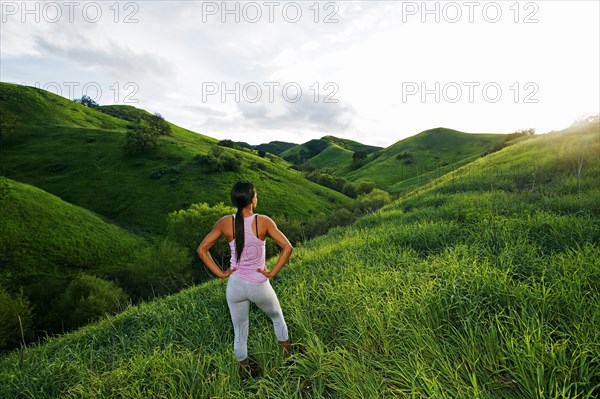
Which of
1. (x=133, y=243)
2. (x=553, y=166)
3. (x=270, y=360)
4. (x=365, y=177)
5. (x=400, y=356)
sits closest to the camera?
(x=400, y=356)

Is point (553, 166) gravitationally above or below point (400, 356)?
above

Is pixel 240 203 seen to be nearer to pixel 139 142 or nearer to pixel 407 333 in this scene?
pixel 407 333

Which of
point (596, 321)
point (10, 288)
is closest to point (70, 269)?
point (10, 288)

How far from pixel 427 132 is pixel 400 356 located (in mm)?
161844

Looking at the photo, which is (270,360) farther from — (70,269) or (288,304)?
(70,269)

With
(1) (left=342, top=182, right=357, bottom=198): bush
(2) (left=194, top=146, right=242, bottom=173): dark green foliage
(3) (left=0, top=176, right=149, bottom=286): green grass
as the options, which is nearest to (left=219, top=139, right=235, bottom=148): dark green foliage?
(2) (left=194, top=146, right=242, bottom=173): dark green foliage

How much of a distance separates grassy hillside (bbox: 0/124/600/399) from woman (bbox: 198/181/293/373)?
0.40 metres

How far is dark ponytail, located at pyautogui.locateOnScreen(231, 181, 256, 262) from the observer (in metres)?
4.01

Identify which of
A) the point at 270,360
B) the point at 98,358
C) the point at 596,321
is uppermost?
the point at 596,321

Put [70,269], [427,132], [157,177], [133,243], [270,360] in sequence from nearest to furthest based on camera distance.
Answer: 1. [270,360]
2. [70,269]
3. [133,243]
4. [157,177]
5. [427,132]

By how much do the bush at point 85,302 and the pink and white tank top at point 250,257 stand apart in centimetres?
2974

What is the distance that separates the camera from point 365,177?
11288cm

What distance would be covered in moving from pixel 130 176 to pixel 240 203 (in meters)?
78.4

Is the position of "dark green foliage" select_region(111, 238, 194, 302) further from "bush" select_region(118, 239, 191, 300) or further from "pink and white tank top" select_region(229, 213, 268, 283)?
"pink and white tank top" select_region(229, 213, 268, 283)
